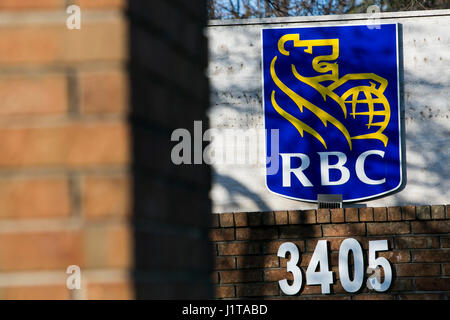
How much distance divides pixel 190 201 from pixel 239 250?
16.7 feet

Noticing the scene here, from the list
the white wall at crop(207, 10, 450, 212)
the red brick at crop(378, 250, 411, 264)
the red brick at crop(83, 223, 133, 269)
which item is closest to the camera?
the red brick at crop(83, 223, 133, 269)

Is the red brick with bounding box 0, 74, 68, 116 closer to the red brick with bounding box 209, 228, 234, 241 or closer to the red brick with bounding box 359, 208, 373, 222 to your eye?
the red brick with bounding box 209, 228, 234, 241

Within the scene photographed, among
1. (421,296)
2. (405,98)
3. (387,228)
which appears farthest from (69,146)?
(405,98)

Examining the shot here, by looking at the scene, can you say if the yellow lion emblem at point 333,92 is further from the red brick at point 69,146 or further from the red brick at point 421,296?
the red brick at point 69,146

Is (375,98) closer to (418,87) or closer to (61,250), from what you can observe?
(418,87)

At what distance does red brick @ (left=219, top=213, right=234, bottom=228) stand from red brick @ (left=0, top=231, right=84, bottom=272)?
17.2 ft

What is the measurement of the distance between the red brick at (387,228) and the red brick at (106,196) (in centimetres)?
550

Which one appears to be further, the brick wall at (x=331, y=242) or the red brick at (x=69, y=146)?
the brick wall at (x=331, y=242)

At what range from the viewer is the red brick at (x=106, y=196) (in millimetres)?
1154

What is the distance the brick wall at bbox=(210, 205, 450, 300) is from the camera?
6391 millimetres

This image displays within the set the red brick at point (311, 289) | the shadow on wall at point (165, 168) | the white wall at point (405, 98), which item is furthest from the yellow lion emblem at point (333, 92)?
the shadow on wall at point (165, 168)

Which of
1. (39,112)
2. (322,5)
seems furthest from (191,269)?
(322,5)

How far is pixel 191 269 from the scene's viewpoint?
1.35 m

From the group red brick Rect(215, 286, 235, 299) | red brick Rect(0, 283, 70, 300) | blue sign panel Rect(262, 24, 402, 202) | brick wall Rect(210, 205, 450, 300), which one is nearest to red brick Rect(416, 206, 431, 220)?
brick wall Rect(210, 205, 450, 300)
